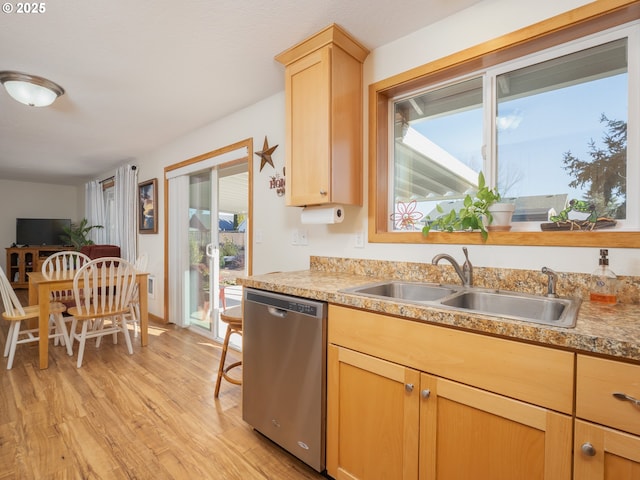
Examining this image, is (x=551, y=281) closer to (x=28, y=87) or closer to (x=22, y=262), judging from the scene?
(x=28, y=87)

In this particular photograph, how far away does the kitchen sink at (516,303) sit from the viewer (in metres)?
1.24

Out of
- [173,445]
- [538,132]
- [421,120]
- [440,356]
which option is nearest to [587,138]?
[538,132]

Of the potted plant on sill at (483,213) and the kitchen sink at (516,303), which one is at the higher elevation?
the potted plant on sill at (483,213)

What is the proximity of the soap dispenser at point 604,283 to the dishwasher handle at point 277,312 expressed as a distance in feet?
4.27

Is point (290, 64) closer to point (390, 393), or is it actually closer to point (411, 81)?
point (411, 81)

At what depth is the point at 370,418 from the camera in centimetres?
130

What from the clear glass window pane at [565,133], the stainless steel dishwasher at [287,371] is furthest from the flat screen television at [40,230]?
the clear glass window pane at [565,133]

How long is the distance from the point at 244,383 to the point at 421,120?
6.34ft

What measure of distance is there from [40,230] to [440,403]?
27.9ft

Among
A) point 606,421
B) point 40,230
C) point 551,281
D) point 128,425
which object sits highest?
point 40,230

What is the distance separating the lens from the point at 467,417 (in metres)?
1.05

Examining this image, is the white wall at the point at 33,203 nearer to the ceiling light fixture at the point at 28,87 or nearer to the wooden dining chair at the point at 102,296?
the wooden dining chair at the point at 102,296

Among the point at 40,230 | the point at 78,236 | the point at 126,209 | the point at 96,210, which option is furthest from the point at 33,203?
the point at 126,209

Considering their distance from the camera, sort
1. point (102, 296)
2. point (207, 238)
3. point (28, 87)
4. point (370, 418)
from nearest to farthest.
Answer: point (370, 418) → point (28, 87) → point (102, 296) → point (207, 238)
